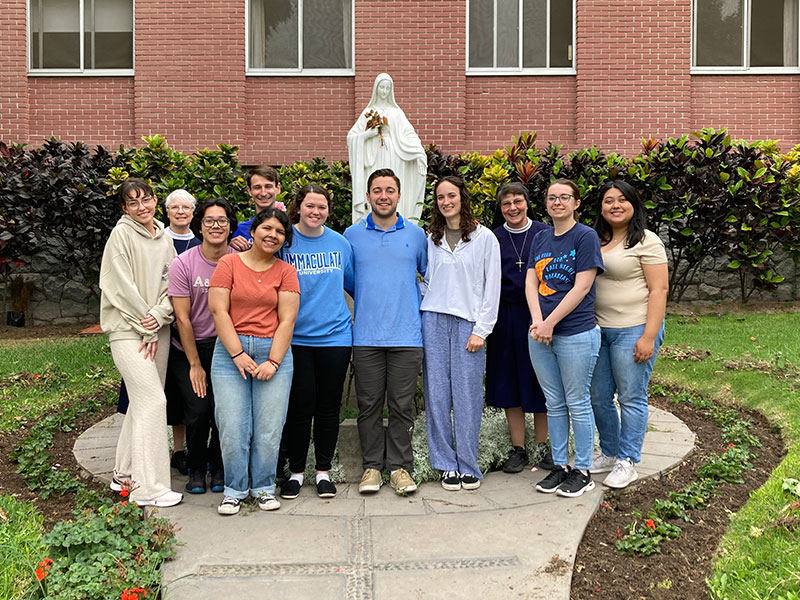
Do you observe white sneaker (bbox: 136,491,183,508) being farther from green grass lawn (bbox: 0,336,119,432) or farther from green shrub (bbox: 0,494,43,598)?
green grass lawn (bbox: 0,336,119,432)

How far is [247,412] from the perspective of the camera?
4.13m

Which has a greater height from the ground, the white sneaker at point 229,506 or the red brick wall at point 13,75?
the red brick wall at point 13,75

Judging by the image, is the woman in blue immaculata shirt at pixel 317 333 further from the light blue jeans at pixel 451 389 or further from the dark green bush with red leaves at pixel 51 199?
the dark green bush with red leaves at pixel 51 199

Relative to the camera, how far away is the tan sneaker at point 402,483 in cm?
Answer: 438

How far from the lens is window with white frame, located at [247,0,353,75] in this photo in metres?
11.9

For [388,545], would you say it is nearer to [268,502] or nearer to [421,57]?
[268,502]

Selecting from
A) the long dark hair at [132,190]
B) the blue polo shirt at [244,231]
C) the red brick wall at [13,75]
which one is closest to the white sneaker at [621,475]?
the blue polo shirt at [244,231]

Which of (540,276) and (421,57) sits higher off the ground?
(421,57)

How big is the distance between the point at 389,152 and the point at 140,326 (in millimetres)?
3270

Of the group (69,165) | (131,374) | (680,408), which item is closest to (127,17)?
(69,165)

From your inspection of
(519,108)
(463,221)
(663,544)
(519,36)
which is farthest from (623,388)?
(519,36)

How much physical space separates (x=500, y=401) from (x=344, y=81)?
8.20 meters

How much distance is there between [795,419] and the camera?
18.2 feet

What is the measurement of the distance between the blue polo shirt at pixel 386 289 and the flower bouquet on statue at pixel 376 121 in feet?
8.03
